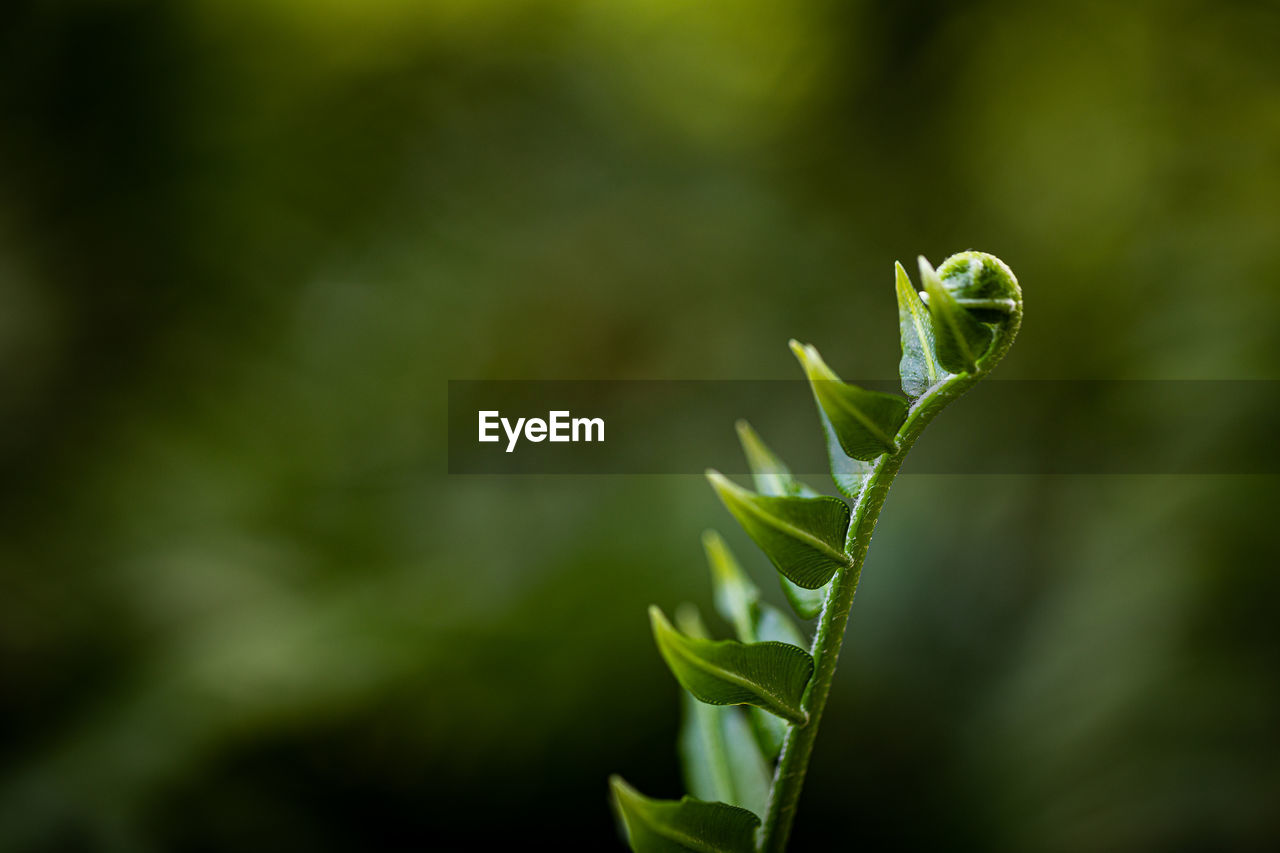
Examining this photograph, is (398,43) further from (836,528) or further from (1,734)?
(836,528)

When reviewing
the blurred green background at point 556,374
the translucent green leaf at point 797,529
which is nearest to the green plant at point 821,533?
the translucent green leaf at point 797,529

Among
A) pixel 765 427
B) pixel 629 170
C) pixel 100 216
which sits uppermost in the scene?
pixel 629 170

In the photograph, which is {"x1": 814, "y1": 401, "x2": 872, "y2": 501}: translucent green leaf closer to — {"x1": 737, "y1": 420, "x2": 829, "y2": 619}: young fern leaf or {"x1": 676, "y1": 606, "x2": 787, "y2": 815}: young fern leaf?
{"x1": 737, "y1": 420, "x2": 829, "y2": 619}: young fern leaf

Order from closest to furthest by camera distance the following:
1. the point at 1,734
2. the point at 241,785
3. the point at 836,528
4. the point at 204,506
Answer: the point at 836,528, the point at 241,785, the point at 1,734, the point at 204,506

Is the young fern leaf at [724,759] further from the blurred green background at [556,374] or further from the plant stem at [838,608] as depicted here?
the blurred green background at [556,374]

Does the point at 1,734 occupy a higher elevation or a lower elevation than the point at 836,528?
higher

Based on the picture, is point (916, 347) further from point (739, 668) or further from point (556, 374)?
point (556, 374)

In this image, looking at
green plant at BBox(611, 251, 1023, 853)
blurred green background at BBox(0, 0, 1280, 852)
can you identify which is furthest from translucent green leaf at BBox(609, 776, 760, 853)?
blurred green background at BBox(0, 0, 1280, 852)

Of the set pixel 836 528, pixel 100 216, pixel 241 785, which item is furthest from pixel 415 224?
pixel 836 528
